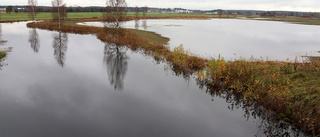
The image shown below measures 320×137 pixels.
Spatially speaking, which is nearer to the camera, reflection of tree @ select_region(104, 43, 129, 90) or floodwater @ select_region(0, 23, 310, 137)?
floodwater @ select_region(0, 23, 310, 137)

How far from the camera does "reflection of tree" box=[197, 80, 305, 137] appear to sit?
11672mm

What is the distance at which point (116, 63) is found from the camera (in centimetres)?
2792

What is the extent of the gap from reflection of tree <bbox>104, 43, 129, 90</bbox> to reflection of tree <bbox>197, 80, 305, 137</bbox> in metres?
8.74

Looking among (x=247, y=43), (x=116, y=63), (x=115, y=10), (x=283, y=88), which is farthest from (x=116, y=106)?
(x=247, y=43)

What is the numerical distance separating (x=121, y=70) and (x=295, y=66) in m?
19.3

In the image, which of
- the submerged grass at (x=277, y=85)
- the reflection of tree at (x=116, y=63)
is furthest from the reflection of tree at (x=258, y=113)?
Result: the reflection of tree at (x=116, y=63)

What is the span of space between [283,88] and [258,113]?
391 cm

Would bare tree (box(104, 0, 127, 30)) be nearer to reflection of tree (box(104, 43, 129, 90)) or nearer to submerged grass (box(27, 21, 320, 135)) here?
reflection of tree (box(104, 43, 129, 90))

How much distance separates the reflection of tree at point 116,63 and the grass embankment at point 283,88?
882cm

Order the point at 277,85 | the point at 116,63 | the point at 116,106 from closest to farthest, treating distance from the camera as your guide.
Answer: the point at 116,106
the point at 277,85
the point at 116,63

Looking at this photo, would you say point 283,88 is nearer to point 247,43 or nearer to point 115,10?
point 247,43

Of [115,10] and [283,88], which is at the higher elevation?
[115,10]

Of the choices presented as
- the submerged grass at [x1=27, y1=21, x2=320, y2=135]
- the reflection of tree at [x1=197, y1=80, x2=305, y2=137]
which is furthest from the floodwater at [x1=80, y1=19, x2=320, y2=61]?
the reflection of tree at [x1=197, y1=80, x2=305, y2=137]

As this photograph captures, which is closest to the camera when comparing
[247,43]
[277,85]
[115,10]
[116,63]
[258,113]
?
[258,113]
